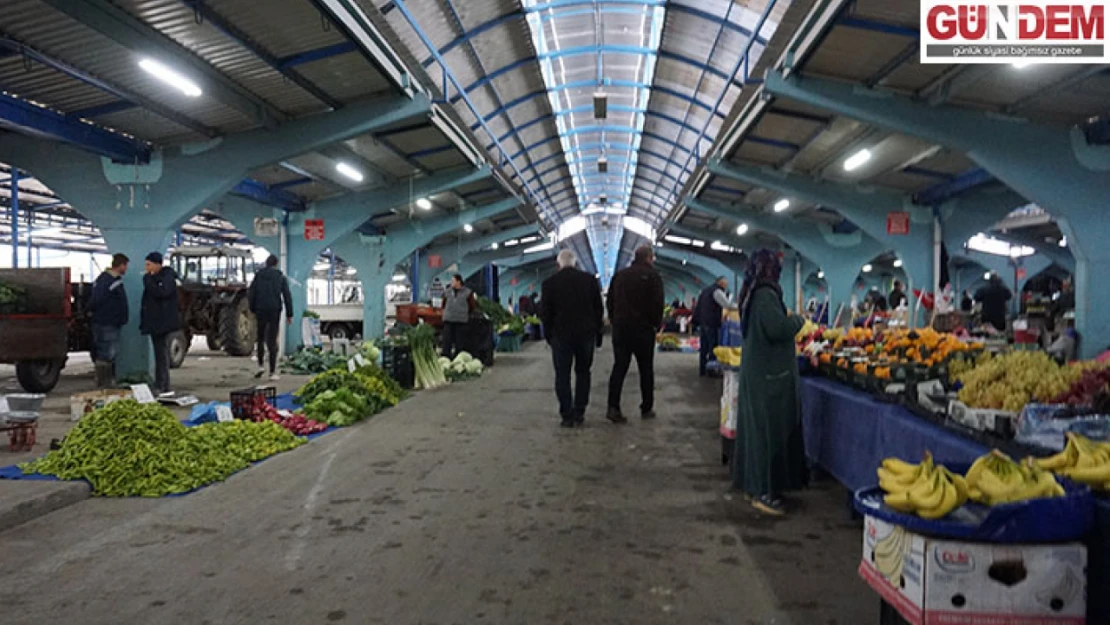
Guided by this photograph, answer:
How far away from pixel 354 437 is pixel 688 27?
968 centimetres

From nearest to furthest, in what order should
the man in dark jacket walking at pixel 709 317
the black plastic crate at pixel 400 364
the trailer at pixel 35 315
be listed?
the trailer at pixel 35 315, the black plastic crate at pixel 400 364, the man in dark jacket walking at pixel 709 317

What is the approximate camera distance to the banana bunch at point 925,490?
2400 mm

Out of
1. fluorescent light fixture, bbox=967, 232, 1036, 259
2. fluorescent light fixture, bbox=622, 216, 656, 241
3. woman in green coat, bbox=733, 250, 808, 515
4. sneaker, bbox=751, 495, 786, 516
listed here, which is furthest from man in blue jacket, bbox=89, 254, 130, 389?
fluorescent light fixture, bbox=622, 216, 656, 241

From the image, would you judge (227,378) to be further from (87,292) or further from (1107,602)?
(1107,602)

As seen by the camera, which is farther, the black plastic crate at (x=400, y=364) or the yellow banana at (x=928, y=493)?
the black plastic crate at (x=400, y=364)

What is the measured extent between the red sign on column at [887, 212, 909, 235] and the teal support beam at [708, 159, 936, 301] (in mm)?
143

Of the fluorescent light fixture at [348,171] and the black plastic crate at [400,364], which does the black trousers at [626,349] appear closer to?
the black plastic crate at [400,364]

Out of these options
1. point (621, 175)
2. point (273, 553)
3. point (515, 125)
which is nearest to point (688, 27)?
point (515, 125)

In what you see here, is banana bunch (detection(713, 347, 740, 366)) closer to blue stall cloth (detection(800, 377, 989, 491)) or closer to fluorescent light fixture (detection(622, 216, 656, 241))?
blue stall cloth (detection(800, 377, 989, 491))

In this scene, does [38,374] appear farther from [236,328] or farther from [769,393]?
[769,393]

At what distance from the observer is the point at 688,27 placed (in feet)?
45.3

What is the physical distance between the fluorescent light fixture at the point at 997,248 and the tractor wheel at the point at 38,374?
3068 cm

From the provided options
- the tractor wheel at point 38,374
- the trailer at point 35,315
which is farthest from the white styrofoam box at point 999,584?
the tractor wheel at point 38,374

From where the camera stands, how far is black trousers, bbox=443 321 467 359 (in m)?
15.8
